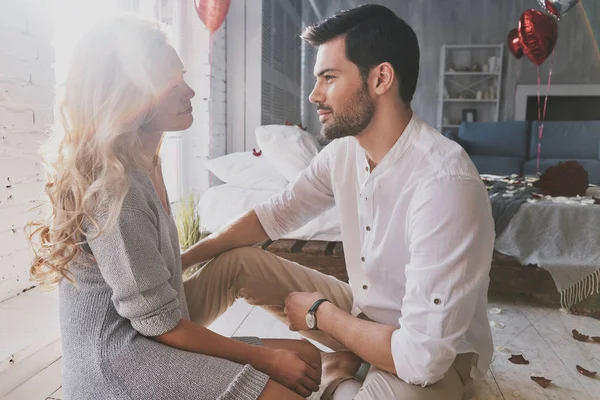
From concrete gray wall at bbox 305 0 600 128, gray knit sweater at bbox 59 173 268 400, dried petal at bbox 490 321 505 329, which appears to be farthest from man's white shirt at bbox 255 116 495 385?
concrete gray wall at bbox 305 0 600 128

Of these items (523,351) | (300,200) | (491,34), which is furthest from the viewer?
(491,34)

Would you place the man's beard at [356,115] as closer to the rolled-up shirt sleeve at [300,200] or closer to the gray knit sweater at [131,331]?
the rolled-up shirt sleeve at [300,200]

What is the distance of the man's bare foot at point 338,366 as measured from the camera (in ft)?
4.32

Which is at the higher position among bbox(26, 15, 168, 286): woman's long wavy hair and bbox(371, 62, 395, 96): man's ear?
bbox(371, 62, 395, 96): man's ear

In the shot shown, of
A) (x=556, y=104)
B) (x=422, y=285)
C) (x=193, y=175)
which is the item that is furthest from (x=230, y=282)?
(x=556, y=104)

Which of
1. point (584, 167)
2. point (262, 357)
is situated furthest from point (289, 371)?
point (584, 167)

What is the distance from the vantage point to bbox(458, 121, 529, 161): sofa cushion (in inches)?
231

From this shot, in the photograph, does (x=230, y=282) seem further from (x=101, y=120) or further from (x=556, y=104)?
(x=556, y=104)

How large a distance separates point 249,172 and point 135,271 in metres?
2.07

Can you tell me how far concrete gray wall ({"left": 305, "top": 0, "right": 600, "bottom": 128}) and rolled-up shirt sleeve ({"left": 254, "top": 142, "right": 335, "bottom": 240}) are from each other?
17.7 ft

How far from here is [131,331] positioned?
978 millimetres

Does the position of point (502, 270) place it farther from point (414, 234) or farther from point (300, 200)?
point (414, 234)

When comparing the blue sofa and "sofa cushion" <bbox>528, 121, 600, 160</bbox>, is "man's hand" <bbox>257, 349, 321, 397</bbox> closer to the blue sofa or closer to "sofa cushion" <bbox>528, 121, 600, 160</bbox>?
the blue sofa

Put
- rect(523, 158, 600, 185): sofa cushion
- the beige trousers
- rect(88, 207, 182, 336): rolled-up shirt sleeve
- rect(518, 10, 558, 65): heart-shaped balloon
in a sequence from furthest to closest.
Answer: rect(523, 158, 600, 185): sofa cushion
rect(518, 10, 558, 65): heart-shaped balloon
the beige trousers
rect(88, 207, 182, 336): rolled-up shirt sleeve
